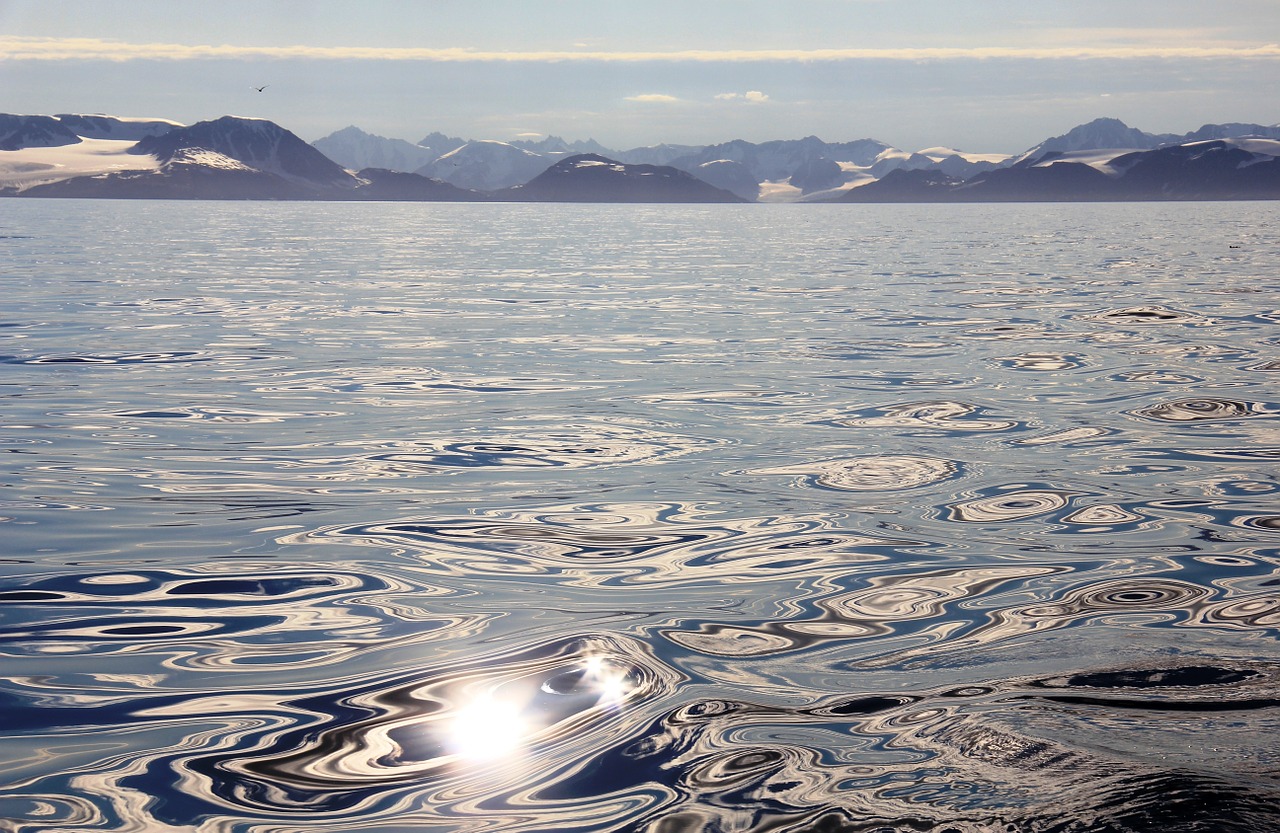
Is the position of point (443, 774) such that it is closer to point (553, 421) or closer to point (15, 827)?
point (15, 827)

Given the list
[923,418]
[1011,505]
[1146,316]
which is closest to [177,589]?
[1011,505]

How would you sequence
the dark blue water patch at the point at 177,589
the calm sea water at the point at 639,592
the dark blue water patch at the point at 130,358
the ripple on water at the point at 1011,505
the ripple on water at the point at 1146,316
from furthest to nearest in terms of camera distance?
1. the ripple on water at the point at 1146,316
2. the dark blue water patch at the point at 130,358
3. the ripple on water at the point at 1011,505
4. the dark blue water patch at the point at 177,589
5. the calm sea water at the point at 639,592

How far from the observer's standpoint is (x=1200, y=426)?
14.6 metres

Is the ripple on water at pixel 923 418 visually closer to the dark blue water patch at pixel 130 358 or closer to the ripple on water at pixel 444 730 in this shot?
the ripple on water at pixel 444 730

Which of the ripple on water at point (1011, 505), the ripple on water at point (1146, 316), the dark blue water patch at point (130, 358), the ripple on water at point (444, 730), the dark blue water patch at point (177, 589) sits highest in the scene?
the ripple on water at point (1146, 316)

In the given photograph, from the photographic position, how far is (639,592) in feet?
27.6

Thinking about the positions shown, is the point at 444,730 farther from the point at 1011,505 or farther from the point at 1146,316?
the point at 1146,316

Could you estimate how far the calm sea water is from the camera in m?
5.34

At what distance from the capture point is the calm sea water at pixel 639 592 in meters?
5.34

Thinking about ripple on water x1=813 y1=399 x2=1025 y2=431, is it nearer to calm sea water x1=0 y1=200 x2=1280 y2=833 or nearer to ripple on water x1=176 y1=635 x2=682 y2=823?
calm sea water x1=0 y1=200 x2=1280 y2=833

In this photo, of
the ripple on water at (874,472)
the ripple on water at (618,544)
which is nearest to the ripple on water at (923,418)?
the ripple on water at (874,472)

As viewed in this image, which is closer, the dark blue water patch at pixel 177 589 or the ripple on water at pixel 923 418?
the dark blue water patch at pixel 177 589

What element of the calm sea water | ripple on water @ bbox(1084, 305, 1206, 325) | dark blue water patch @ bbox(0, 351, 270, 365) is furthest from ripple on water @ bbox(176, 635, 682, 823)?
ripple on water @ bbox(1084, 305, 1206, 325)

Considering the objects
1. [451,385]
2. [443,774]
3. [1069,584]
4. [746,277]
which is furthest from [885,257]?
[443,774]
